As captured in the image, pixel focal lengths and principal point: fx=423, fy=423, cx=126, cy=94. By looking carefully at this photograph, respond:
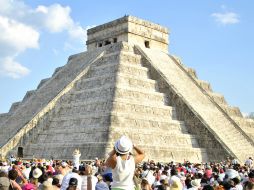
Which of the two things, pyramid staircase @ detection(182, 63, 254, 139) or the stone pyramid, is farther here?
pyramid staircase @ detection(182, 63, 254, 139)

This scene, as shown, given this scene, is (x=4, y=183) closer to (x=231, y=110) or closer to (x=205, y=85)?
(x=231, y=110)

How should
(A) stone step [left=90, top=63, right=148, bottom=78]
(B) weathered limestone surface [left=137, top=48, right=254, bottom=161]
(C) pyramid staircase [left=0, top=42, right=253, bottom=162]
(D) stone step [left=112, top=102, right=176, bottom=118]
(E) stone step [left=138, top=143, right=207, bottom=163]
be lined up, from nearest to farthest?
(E) stone step [left=138, top=143, right=207, bottom=163] < (C) pyramid staircase [left=0, top=42, right=253, bottom=162] < (D) stone step [left=112, top=102, right=176, bottom=118] < (B) weathered limestone surface [left=137, top=48, right=254, bottom=161] < (A) stone step [left=90, top=63, right=148, bottom=78]

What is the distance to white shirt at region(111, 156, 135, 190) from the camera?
6.42 m

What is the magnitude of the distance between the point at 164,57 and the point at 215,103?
7263mm

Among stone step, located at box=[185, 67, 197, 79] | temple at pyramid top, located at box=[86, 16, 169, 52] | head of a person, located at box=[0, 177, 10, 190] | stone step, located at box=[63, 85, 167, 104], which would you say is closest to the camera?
head of a person, located at box=[0, 177, 10, 190]

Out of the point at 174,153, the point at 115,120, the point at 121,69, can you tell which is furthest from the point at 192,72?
the point at 115,120

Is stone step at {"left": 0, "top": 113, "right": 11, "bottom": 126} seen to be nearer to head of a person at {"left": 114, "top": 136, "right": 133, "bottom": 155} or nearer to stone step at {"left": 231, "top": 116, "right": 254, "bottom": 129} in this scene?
stone step at {"left": 231, "top": 116, "right": 254, "bottom": 129}

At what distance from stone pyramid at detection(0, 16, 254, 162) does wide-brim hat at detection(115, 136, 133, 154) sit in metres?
20.6

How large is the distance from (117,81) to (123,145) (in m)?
26.0

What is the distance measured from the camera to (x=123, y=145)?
619cm

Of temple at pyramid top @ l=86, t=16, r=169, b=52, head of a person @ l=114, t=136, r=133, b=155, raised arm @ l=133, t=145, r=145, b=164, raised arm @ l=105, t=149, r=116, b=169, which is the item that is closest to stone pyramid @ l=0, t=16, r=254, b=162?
temple at pyramid top @ l=86, t=16, r=169, b=52

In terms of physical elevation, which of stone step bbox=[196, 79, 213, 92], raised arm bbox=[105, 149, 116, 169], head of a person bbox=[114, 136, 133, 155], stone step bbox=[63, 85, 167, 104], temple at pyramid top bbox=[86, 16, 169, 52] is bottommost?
raised arm bbox=[105, 149, 116, 169]

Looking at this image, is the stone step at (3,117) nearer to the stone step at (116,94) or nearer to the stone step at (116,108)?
the stone step at (116,94)

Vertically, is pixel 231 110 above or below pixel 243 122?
above
